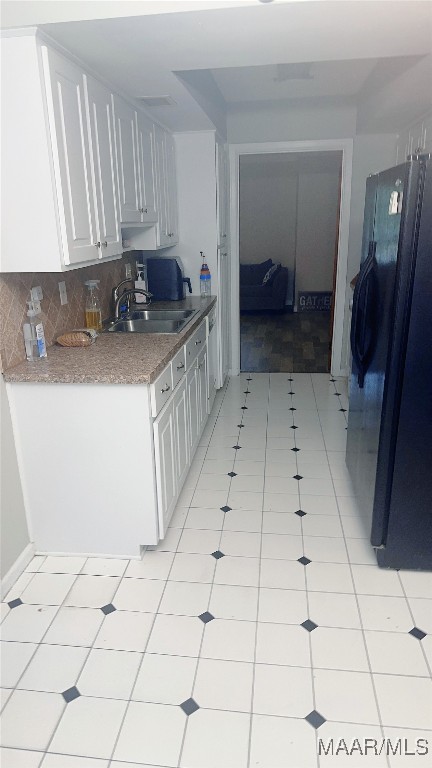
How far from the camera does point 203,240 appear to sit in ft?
13.1

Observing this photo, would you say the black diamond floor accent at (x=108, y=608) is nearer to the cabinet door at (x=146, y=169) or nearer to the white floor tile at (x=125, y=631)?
the white floor tile at (x=125, y=631)

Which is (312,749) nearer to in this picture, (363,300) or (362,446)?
(362,446)

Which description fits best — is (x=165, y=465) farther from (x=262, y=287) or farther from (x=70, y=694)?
(x=262, y=287)

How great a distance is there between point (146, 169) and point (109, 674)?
106 inches

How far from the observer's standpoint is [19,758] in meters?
1.46

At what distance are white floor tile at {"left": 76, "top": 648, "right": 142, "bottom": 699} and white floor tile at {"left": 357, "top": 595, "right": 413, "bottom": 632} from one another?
0.89 m

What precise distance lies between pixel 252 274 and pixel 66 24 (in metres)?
6.45

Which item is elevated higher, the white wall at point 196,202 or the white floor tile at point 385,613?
the white wall at point 196,202

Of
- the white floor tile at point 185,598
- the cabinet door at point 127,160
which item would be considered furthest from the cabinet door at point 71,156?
the white floor tile at point 185,598

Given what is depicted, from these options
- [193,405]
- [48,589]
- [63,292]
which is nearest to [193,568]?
[48,589]

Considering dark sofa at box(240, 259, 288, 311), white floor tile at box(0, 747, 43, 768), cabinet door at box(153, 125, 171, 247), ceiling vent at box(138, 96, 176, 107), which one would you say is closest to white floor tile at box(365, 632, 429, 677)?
white floor tile at box(0, 747, 43, 768)

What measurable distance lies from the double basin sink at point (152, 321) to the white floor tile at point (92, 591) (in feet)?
4.52

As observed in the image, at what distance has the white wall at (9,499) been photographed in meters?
2.10

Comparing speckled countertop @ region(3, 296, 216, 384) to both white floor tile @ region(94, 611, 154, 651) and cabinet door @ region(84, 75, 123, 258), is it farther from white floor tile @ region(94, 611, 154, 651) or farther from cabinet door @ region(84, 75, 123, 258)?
white floor tile @ region(94, 611, 154, 651)
